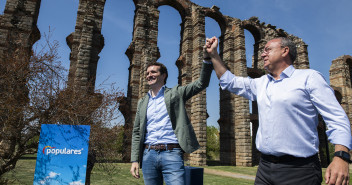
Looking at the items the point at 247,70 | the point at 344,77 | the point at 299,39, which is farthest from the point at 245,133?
the point at 344,77

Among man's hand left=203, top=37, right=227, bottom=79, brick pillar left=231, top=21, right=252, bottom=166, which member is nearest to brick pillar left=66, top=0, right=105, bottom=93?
brick pillar left=231, top=21, right=252, bottom=166

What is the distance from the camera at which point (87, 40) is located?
41.9 feet

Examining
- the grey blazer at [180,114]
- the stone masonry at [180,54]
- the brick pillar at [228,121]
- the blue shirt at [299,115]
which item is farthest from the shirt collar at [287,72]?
the brick pillar at [228,121]

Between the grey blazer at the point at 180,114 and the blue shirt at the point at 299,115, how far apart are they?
0.65m

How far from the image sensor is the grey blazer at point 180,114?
6.91 ft

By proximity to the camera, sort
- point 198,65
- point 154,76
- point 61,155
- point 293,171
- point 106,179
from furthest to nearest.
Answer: point 198,65 < point 106,179 < point 61,155 < point 154,76 < point 293,171

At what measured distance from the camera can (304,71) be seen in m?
1.69

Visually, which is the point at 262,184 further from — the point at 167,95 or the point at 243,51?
the point at 243,51

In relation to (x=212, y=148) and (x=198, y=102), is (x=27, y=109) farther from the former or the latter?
(x=212, y=148)

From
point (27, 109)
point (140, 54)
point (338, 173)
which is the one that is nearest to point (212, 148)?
point (140, 54)

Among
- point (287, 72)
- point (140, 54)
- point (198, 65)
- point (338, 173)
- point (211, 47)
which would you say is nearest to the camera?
point (338, 173)

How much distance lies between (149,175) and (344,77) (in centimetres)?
2925

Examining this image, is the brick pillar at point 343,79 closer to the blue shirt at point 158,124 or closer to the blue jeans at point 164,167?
the blue shirt at point 158,124

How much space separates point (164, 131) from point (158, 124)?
116 mm
